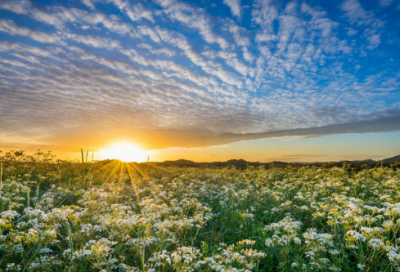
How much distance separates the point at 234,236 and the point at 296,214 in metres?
2.68

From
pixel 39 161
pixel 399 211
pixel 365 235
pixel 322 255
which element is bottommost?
pixel 322 255

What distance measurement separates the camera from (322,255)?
515 cm

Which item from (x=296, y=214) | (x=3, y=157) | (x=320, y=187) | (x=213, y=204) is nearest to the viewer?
(x=296, y=214)

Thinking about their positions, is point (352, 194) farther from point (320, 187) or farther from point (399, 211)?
point (399, 211)

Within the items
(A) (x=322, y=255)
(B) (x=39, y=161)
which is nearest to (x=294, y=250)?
(A) (x=322, y=255)

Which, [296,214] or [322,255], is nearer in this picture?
[322,255]

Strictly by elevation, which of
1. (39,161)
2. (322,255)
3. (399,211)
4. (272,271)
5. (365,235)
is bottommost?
(272,271)

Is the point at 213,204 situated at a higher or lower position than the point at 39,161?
lower

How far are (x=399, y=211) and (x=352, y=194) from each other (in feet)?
17.8

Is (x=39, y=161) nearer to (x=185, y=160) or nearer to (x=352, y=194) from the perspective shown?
(x=352, y=194)

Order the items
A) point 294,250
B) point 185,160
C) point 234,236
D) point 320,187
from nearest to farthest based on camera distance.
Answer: point 294,250, point 234,236, point 320,187, point 185,160

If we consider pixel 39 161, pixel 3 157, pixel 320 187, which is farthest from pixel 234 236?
pixel 3 157

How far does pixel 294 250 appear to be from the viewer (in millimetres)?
5227

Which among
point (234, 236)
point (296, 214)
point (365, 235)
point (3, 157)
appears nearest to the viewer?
point (365, 235)
